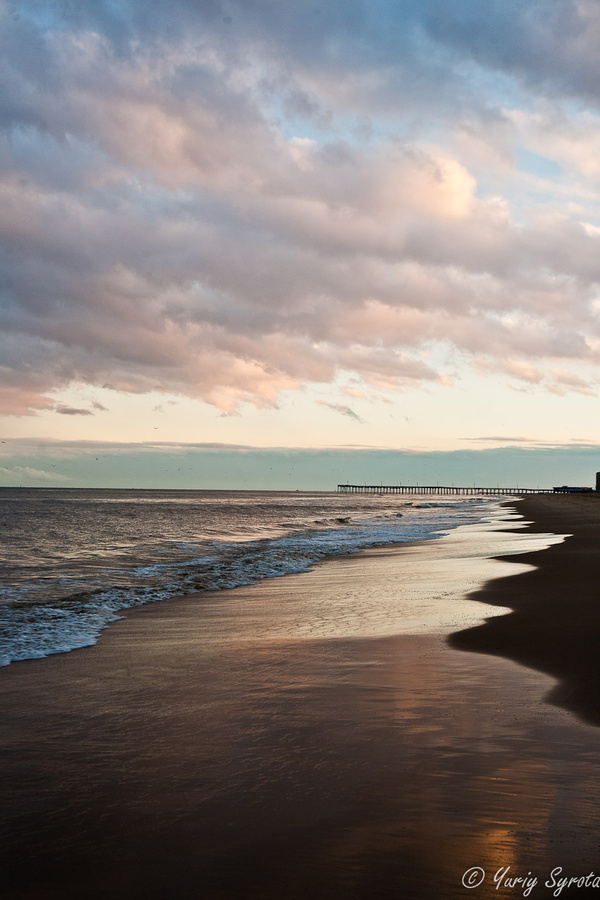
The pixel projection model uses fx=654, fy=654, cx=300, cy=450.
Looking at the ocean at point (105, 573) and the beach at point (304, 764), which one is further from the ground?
the beach at point (304, 764)

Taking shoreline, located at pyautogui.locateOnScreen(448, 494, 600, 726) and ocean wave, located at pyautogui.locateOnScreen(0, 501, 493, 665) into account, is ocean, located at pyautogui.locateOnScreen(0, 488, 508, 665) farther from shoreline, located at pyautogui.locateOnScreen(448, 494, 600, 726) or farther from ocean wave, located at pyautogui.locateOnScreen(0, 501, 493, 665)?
shoreline, located at pyautogui.locateOnScreen(448, 494, 600, 726)

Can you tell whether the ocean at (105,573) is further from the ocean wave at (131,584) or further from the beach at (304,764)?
the beach at (304,764)

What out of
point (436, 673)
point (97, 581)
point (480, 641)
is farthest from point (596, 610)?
point (97, 581)

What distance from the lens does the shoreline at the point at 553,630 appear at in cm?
646

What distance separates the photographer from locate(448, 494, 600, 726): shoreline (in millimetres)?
6457

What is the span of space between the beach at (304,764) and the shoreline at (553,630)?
5cm

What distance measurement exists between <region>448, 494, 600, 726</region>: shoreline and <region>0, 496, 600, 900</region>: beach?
0.16ft

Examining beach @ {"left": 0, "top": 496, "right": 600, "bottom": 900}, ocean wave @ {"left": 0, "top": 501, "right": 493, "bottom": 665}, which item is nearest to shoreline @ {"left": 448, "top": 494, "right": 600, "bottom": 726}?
beach @ {"left": 0, "top": 496, "right": 600, "bottom": 900}

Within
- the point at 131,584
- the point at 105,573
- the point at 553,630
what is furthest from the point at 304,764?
the point at 105,573

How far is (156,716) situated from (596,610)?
742 centimetres

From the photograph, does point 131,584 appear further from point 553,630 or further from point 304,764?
point 304,764

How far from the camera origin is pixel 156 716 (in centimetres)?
580

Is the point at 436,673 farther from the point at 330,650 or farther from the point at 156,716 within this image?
the point at 156,716

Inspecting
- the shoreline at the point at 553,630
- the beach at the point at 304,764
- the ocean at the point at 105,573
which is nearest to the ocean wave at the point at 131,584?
the ocean at the point at 105,573
